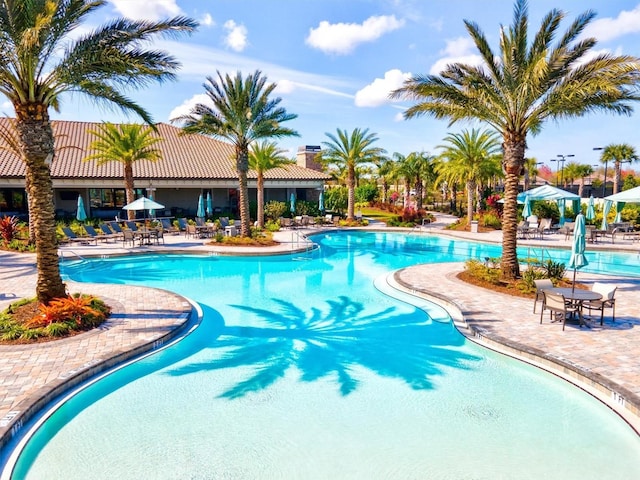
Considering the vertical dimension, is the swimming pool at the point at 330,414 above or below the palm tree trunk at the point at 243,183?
below

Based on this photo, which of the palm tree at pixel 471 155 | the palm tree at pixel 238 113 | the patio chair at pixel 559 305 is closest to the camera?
the patio chair at pixel 559 305

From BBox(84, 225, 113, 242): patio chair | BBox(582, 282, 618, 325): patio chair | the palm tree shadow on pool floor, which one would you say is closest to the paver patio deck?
BBox(582, 282, 618, 325): patio chair

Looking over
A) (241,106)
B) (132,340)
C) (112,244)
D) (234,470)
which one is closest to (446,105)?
(241,106)

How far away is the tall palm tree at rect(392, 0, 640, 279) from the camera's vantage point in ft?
42.3

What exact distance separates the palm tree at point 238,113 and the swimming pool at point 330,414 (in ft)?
44.4

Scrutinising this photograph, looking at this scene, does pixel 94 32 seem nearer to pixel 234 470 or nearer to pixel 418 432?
pixel 234 470

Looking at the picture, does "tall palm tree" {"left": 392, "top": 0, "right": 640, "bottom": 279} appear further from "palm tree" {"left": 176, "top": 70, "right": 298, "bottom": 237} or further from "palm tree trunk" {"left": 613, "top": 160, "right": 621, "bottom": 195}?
"palm tree trunk" {"left": 613, "top": 160, "right": 621, "bottom": 195}

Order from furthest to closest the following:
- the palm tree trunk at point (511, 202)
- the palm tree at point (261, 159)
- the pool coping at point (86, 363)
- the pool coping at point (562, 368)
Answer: the palm tree at point (261, 159)
the palm tree trunk at point (511, 202)
the pool coping at point (562, 368)
the pool coping at point (86, 363)

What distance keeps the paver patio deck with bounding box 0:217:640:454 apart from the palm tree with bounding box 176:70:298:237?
35.4ft

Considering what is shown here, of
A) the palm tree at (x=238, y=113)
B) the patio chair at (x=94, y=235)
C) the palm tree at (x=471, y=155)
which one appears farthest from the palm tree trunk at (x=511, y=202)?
the patio chair at (x=94, y=235)

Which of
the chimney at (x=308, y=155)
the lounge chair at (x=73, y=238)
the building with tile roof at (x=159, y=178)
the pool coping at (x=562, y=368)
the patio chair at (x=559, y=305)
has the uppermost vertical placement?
the chimney at (x=308, y=155)

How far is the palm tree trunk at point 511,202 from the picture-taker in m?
14.5

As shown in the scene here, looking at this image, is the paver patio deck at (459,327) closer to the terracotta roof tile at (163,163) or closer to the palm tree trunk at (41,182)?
the palm tree trunk at (41,182)

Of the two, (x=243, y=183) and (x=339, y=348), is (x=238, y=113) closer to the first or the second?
(x=243, y=183)
